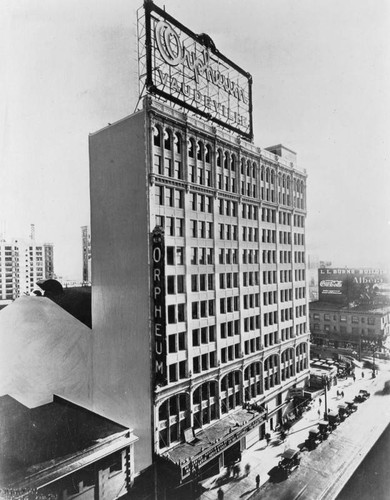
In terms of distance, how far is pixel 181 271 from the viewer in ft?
105

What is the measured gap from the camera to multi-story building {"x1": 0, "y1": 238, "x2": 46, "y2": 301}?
98.1 metres

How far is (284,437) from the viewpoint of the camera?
39.2 m

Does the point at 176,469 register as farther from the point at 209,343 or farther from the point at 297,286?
the point at 297,286

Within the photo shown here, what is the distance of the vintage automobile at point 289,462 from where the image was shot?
3123 centimetres

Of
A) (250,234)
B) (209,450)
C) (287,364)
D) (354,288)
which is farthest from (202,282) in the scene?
(354,288)

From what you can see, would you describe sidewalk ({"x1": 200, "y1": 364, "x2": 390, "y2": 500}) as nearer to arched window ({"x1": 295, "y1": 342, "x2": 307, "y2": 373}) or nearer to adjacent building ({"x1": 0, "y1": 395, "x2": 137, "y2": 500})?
arched window ({"x1": 295, "y1": 342, "x2": 307, "y2": 373})

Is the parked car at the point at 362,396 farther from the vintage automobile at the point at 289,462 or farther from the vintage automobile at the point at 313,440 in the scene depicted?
the vintage automobile at the point at 289,462

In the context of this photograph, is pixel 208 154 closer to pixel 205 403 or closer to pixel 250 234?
pixel 250 234

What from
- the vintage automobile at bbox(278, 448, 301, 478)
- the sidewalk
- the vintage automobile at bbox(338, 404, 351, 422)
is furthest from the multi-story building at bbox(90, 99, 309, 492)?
the vintage automobile at bbox(338, 404, 351, 422)

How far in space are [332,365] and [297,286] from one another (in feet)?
72.0

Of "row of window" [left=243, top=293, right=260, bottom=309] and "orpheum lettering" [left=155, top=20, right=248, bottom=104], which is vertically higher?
"orpheum lettering" [left=155, top=20, right=248, bottom=104]

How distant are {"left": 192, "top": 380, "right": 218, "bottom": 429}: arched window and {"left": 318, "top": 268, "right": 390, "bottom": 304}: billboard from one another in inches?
2473

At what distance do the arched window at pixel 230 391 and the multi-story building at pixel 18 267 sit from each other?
7861 cm

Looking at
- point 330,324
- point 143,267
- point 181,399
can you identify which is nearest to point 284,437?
point 181,399
